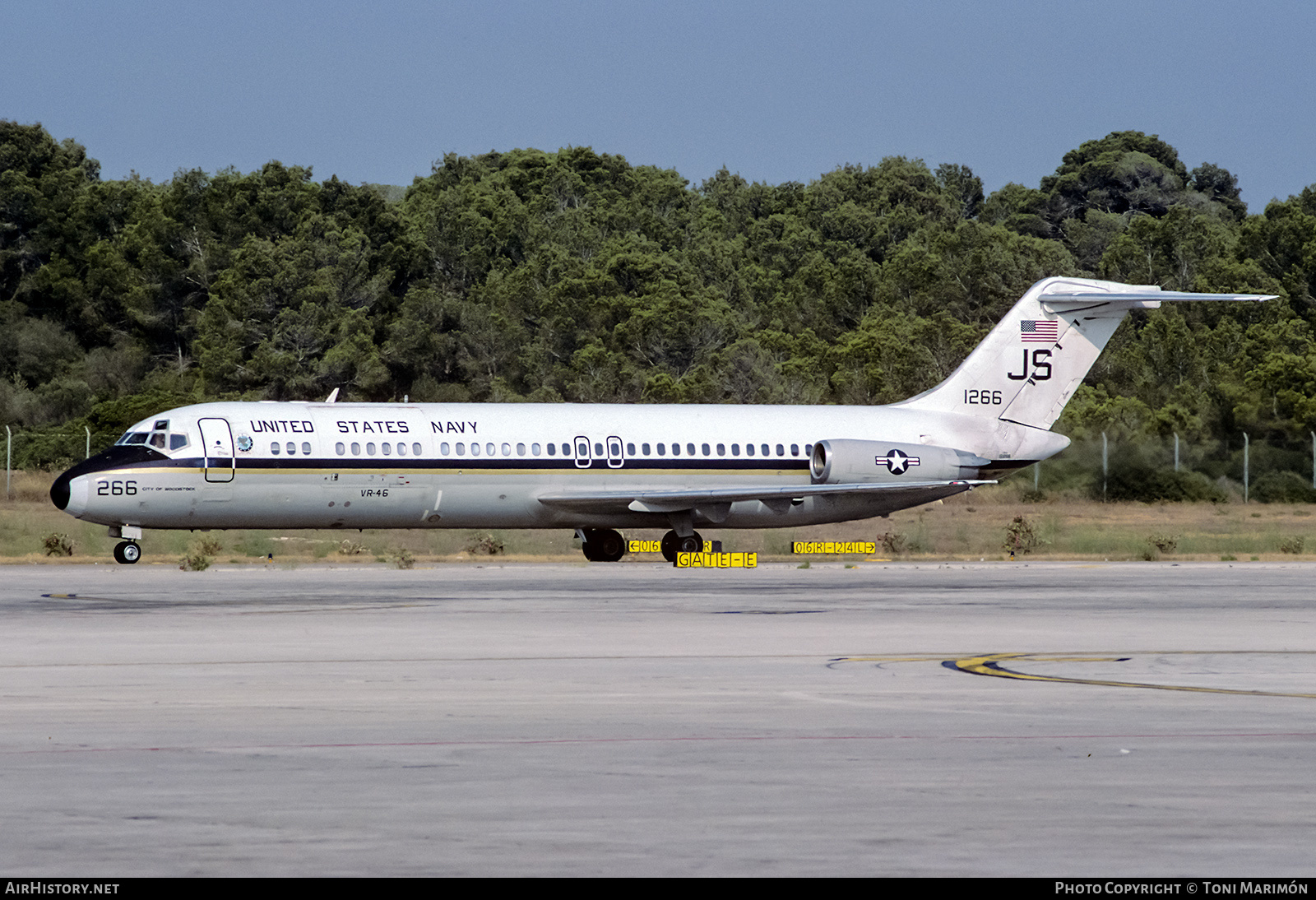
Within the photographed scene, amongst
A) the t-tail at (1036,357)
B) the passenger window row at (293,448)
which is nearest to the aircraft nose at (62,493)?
the passenger window row at (293,448)

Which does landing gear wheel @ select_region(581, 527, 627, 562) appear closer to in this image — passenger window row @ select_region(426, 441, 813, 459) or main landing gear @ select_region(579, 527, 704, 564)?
main landing gear @ select_region(579, 527, 704, 564)

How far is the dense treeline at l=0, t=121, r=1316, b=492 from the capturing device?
7675 centimetres

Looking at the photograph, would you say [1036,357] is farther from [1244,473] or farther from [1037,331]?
[1244,473]

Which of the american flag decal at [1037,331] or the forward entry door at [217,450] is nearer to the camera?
the forward entry door at [217,450]

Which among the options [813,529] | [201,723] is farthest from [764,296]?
[201,723]

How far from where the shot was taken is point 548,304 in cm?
8544

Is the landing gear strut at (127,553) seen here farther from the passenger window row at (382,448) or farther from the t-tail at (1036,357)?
the t-tail at (1036,357)

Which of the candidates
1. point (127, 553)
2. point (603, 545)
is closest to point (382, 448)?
point (127, 553)

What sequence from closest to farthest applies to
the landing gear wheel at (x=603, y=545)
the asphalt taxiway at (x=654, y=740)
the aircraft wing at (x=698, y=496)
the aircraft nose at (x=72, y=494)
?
the asphalt taxiway at (x=654, y=740), the aircraft nose at (x=72, y=494), the aircraft wing at (x=698, y=496), the landing gear wheel at (x=603, y=545)

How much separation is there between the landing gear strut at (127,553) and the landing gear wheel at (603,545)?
8956mm

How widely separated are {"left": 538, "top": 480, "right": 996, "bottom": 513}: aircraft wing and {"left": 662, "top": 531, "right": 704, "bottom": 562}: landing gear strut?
3.17 ft

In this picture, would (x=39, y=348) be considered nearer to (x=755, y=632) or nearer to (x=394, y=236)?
(x=394, y=236)

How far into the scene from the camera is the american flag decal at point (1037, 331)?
41.6 m

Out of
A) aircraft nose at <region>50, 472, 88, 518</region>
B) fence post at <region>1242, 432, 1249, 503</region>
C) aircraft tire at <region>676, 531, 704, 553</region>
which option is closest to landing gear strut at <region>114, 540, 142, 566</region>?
aircraft nose at <region>50, 472, 88, 518</region>
